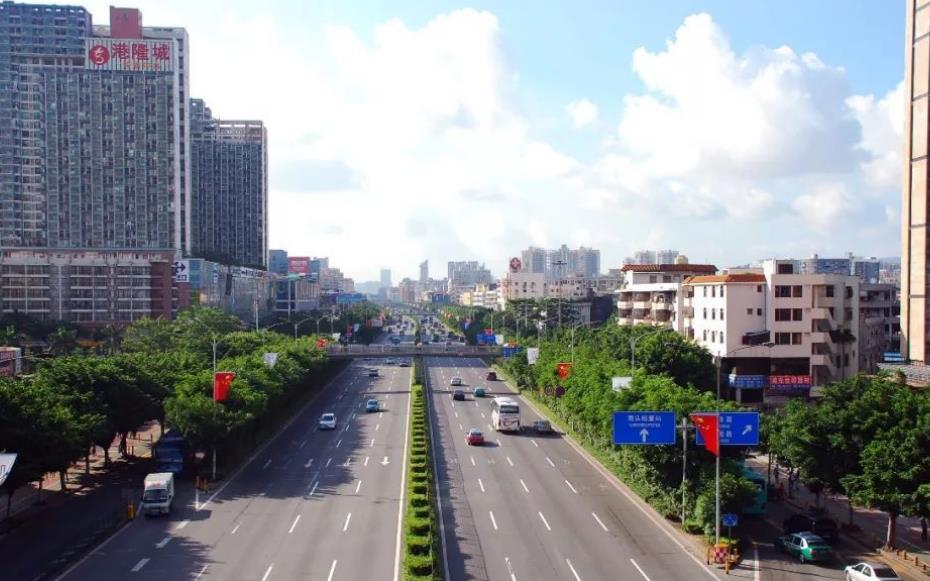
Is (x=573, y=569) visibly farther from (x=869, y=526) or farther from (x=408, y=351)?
(x=408, y=351)

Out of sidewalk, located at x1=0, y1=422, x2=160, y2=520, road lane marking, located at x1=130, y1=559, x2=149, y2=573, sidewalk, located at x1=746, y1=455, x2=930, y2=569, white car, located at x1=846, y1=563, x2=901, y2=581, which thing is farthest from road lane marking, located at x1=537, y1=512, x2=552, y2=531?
sidewalk, located at x1=0, y1=422, x2=160, y2=520

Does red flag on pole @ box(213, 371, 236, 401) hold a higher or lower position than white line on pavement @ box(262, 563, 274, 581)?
higher

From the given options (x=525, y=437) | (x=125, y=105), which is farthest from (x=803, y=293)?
(x=125, y=105)

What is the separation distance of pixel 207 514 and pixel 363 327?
13157cm

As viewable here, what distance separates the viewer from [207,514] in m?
37.2

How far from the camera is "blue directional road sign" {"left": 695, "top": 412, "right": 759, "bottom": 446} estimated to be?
31.6 m

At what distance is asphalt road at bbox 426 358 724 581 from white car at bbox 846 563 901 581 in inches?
183

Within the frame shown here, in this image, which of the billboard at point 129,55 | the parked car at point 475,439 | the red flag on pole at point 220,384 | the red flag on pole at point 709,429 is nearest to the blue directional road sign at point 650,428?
the red flag on pole at point 709,429

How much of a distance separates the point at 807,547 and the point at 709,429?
18.6 ft

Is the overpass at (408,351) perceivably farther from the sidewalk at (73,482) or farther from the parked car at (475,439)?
the parked car at (475,439)

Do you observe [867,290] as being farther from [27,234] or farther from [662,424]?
[27,234]

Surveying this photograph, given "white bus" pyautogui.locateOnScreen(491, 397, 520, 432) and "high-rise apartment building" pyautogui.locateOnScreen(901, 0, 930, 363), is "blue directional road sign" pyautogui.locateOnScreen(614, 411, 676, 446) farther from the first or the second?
"high-rise apartment building" pyautogui.locateOnScreen(901, 0, 930, 363)

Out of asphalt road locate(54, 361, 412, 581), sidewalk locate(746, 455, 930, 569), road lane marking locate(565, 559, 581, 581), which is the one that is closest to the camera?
road lane marking locate(565, 559, 581, 581)

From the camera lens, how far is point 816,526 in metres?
33.8
